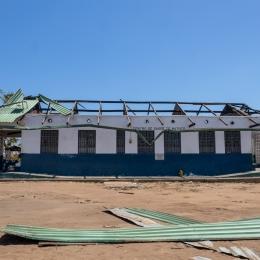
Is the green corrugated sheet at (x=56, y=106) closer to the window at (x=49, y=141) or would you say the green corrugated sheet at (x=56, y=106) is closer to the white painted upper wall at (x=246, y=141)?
the window at (x=49, y=141)

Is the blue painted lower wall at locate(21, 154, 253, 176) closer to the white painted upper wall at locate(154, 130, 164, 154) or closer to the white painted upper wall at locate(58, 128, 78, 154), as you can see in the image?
the white painted upper wall at locate(58, 128, 78, 154)

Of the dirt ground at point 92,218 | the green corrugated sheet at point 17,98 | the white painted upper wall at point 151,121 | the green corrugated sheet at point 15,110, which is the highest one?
the green corrugated sheet at point 17,98

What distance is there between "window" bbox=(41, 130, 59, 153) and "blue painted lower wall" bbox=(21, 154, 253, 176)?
390 millimetres

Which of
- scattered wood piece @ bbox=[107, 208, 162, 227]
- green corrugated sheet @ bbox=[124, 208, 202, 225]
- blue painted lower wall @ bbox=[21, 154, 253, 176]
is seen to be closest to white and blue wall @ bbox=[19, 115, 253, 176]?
blue painted lower wall @ bbox=[21, 154, 253, 176]

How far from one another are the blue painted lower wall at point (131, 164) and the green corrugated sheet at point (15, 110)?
2.55 meters

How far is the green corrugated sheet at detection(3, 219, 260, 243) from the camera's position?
7246 mm

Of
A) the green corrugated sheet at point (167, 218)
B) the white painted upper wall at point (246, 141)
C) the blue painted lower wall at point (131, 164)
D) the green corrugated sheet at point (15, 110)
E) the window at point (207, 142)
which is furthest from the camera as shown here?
the white painted upper wall at point (246, 141)

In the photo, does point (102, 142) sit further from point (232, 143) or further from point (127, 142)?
point (232, 143)

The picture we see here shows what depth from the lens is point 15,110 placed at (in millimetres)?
28547

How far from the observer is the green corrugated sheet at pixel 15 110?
2719 centimetres

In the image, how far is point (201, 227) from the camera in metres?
7.89

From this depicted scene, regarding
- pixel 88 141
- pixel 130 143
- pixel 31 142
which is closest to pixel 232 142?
pixel 130 143

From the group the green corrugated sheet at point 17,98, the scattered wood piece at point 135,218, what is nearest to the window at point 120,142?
the green corrugated sheet at point 17,98

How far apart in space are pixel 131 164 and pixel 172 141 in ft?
10.1
